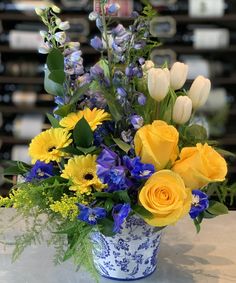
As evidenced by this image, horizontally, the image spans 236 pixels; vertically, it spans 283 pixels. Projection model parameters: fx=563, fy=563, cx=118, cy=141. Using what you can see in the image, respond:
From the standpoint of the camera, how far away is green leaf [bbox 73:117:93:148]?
0.92 meters

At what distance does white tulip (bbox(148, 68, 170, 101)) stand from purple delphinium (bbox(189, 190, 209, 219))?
0.17m

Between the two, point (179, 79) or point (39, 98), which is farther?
point (39, 98)

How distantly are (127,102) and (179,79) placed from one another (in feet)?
0.36

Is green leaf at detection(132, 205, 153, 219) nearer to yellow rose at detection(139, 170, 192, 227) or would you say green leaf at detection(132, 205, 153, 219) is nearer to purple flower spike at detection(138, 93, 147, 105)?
yellow rose at detection(139, 170, 192, 227)

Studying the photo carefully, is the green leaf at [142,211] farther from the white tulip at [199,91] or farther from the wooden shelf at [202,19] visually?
the wooden shelf at [202,19]

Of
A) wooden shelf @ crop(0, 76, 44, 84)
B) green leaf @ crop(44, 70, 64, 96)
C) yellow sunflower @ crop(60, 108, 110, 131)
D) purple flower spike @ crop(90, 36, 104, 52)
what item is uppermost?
purple flower spike @ crop(90, 36, 104, 52)

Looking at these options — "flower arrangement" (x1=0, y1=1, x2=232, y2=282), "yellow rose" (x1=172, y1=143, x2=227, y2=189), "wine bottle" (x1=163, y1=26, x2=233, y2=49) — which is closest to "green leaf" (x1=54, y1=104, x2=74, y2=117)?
"flower arrangement" (x1=0, y1=1, x2=232, y2=282)

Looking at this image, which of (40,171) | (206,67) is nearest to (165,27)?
(206,67)

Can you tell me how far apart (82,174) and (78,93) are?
0.45ft

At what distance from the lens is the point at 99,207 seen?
90 cm

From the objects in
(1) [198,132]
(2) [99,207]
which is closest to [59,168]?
(2) [99,207]

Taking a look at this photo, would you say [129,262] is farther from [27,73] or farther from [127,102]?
[27,73]

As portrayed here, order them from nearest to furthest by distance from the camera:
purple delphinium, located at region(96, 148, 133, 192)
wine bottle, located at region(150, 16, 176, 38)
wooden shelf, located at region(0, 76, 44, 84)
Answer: purple delphinium, located at region(96, 148, 133, 192) → wine bottle, located at region(150, 16, 176, 38) → wooden shelf, located at region(0, 76, 44, 84)

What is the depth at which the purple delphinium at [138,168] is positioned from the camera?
2.91 ft
